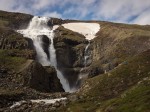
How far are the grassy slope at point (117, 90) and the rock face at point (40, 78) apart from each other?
15878 mm

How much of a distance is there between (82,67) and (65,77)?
7.36 m

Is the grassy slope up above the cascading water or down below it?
below

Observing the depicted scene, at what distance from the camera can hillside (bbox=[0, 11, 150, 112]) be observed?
7856 centimetres

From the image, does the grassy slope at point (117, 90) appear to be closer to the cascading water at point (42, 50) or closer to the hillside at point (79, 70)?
the hillside at point (79, 70)

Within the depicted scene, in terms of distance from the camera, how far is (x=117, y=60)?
118m

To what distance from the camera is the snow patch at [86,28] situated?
6107 inches

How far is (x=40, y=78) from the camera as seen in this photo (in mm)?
108500

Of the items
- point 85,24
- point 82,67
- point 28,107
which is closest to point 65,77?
point 82,67

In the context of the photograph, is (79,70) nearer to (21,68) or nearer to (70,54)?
(70,54)

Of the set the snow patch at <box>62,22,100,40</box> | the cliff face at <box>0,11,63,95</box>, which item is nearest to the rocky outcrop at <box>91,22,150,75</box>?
the snow patch at <box>62,22,100,40</box>

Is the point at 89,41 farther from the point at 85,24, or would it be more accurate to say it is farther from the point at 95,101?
the point at 95,101

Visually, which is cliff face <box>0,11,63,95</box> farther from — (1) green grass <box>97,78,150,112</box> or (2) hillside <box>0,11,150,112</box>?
(1) green grass <box>97,78,150,112</box>

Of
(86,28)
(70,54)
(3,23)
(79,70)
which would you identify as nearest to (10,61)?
(79,70)

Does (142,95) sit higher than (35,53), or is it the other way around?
(35,53)
